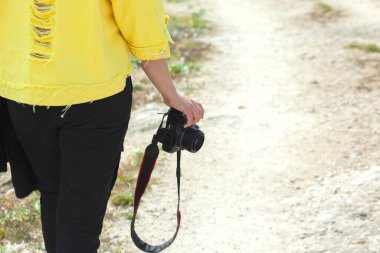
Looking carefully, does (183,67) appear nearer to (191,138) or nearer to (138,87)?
(138,87)

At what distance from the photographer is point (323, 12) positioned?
11922 millimetres

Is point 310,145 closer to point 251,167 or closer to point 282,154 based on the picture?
point 282,154

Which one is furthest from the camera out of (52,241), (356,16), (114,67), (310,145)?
(356,16)

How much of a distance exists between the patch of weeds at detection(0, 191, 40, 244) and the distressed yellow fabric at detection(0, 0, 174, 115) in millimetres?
2138

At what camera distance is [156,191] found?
4.89 m

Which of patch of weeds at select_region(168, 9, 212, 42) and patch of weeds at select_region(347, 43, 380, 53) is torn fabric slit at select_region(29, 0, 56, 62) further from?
patch of weeds at select_region(168, 9, 212, 42)

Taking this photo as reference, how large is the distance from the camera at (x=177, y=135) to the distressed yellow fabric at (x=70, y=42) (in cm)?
42

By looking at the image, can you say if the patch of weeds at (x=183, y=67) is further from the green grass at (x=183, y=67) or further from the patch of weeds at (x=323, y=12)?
the patch of weeds at (x=323, y=12)

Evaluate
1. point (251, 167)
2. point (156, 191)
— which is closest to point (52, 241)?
point (156, 191)

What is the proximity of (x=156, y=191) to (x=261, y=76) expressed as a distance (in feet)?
12.1

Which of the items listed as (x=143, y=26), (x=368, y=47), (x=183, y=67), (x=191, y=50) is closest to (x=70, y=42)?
(x=143, y=26)

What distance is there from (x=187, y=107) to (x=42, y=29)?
69 cm

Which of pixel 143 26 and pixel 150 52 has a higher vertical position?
pixel 143 26

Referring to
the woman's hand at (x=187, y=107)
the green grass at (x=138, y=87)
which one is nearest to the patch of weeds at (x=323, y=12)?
the green grass at (x=138, y=87)
